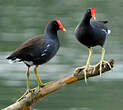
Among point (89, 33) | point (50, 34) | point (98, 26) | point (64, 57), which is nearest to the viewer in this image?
point (89, 33)

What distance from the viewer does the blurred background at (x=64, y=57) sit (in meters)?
12.4

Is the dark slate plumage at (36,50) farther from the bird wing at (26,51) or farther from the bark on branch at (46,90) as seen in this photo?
the bark on branch at (46,90)

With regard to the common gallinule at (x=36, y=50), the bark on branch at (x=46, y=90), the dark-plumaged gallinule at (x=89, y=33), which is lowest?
the bark on branch at (x=46, y=90)

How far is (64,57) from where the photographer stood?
1462 cm

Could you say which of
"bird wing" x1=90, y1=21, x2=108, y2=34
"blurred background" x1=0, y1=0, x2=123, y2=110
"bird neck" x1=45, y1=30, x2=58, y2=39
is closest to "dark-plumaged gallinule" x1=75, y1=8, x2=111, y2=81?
"bird wing" x1=90, y1=21, x2=108, y2=34

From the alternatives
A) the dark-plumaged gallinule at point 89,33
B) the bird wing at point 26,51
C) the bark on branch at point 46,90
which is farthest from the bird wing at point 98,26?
the bird wing at point 26,51

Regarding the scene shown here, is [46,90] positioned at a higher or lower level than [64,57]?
lower

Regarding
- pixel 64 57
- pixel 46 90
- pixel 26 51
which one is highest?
pixel 64 57

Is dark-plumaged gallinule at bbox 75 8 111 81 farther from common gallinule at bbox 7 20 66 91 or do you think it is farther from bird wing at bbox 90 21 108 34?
common gallinule at bbox 7 20 66 91

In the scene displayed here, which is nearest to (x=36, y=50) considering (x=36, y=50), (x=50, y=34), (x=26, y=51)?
(x=36, y=50)

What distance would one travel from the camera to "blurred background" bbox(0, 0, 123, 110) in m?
12.4

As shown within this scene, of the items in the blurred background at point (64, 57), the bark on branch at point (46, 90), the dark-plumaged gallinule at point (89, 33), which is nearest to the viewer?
the bark on branch at point (46, 90)

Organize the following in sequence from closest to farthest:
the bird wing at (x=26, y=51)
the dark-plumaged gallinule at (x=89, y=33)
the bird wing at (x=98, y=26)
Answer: the bird wing at (x=26, y=51) < the dark-plumaged gallinule at (x=89, y=33) < the bird wing at (x=98, y=26)

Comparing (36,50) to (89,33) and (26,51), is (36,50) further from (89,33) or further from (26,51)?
(89,33)
